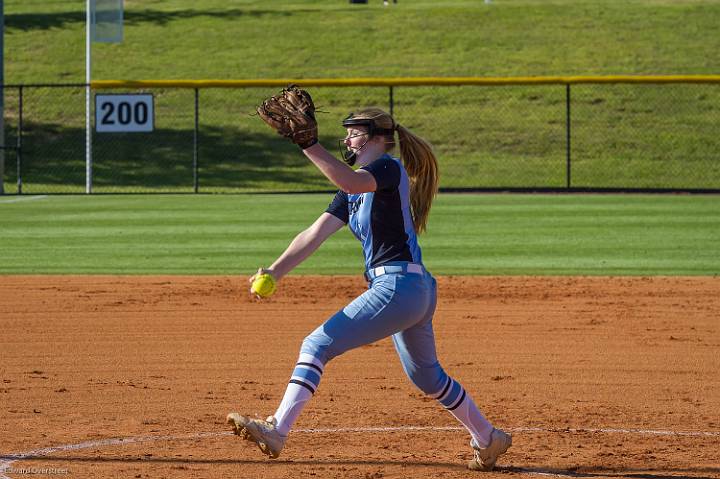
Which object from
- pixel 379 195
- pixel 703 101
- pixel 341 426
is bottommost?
pixel 341 426

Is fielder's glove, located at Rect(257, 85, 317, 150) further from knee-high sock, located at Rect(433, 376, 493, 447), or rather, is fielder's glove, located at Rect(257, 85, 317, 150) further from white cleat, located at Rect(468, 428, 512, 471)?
white cleat, located at Rect(468, 428, 512, 471)

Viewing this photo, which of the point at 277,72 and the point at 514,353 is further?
the point at 277,72

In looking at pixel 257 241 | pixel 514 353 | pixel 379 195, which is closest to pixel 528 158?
pixel 257 241

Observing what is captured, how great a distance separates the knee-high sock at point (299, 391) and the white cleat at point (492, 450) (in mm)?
1045

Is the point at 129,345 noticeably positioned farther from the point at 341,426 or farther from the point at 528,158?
the point at 528,158

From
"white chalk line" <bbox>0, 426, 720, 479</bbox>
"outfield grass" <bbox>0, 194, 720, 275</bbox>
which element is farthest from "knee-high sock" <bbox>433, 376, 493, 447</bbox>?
"outfield grass" <bbox>0, 194, 720, 275</bbox>

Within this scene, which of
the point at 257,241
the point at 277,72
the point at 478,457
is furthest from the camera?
A: the point at 277,72

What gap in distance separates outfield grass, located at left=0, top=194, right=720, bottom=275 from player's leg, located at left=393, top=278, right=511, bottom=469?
8.16m

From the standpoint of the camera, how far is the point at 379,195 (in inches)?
227

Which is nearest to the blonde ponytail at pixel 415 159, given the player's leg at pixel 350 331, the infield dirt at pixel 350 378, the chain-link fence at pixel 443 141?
the player's leg at pixel 350 331

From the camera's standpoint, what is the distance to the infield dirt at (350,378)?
6.47 m

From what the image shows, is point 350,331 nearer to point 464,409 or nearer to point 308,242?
point 308,242

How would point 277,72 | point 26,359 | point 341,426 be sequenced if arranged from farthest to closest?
1. point 277,72
2. point 26,359
3. point 341,426

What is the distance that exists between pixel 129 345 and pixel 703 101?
89.4ft
